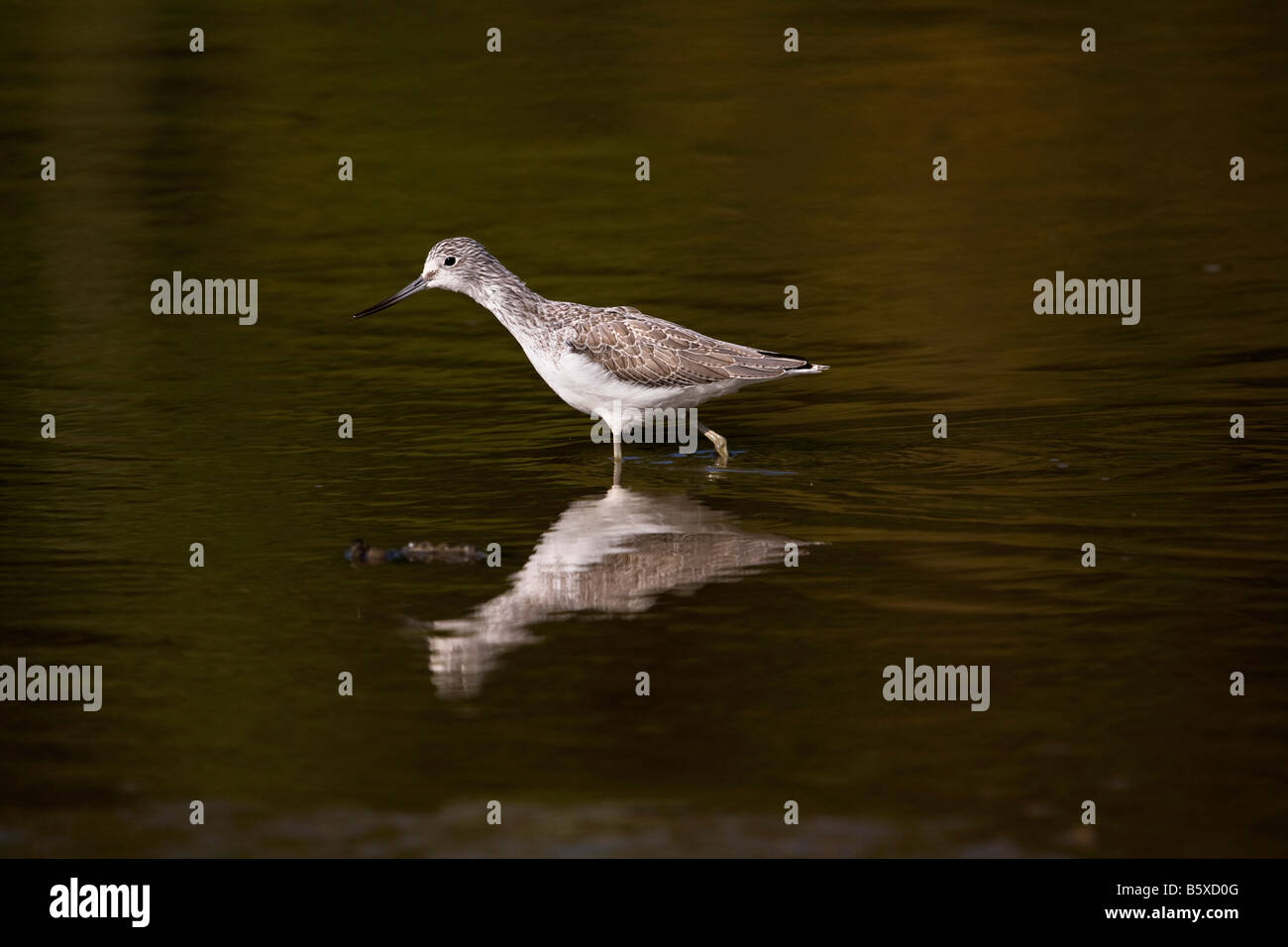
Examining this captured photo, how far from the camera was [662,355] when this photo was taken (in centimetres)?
1365

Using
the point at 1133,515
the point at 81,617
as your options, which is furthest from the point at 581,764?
the point at 1133,515

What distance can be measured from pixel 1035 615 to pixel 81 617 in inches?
202

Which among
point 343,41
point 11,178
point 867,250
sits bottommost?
point 867,250

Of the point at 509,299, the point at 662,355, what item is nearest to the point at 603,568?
the point at 662,355

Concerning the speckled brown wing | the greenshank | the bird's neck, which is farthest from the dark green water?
the bird's neck

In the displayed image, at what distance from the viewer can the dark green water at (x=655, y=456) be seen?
26.9 feet

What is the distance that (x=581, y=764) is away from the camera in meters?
8.30

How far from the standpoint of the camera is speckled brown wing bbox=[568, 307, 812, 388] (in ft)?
44.4

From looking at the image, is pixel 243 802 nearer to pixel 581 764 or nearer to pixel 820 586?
pixel 581 764

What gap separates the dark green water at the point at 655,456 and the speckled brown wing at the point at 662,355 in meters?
0.66

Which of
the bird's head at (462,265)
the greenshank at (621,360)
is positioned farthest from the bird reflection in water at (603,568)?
the bird's head at (462,265)

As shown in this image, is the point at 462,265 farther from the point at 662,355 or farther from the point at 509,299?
the point at 662,355
